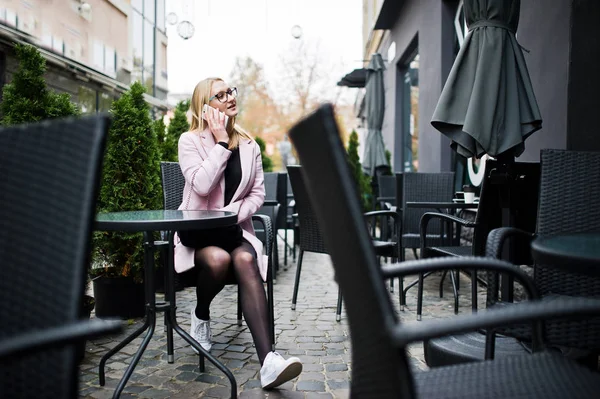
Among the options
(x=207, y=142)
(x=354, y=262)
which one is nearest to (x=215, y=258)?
(x=207, y=142)

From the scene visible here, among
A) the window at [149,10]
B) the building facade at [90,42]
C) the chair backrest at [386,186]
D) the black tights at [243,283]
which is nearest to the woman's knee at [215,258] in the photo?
the black tights at [243,283]

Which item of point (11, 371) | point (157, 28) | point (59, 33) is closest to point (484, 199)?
point (11, 371)

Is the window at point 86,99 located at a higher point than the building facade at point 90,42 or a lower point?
lower

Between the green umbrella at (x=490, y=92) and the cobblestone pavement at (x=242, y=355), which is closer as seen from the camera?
the cobblestone pavement at (x=242, y=355)

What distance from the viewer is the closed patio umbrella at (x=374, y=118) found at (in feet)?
28.5

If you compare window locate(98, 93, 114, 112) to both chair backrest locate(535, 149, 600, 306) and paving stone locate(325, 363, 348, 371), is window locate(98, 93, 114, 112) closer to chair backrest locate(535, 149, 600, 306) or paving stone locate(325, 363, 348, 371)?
paving stone locate(325, 363, 348, 371)

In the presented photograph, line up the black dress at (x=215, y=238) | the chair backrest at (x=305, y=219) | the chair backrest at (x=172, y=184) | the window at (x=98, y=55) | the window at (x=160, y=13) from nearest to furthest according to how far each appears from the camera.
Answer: the black dress at (x=215, y=238)
the chair backrest at (x=172, y=184)
the chair backrest at (x=305, y=219)
the window at (x=98, y=55)
the window at (x=160, y=13)

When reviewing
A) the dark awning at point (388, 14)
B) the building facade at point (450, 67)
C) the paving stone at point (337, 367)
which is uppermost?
the dark awning at point (388, 14)

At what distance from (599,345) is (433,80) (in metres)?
6.34

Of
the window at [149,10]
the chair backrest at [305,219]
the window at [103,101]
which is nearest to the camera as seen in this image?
the chair backrest at [305,219]

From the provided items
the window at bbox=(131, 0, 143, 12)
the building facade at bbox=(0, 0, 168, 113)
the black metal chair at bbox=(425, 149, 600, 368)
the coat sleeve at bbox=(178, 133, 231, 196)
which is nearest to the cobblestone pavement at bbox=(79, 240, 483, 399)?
the black metal chair at bbox=(425, 149, 600, 368)

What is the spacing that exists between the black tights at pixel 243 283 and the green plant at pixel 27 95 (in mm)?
1311

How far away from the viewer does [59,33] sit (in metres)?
10.8

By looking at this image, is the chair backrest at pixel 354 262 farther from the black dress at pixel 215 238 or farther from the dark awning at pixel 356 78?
the dark awning at pixel 356 78
